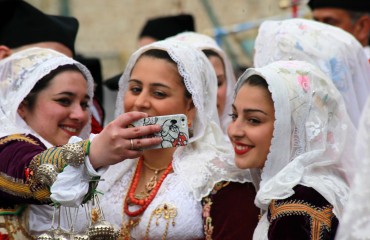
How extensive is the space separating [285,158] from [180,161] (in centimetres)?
63

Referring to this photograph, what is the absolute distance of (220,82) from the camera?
17.1 feet

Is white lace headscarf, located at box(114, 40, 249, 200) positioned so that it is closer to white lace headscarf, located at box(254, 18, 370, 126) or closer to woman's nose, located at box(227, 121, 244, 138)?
woman's nose, located at box(227, 121, 244, 138)

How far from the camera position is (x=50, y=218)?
4.06 metres

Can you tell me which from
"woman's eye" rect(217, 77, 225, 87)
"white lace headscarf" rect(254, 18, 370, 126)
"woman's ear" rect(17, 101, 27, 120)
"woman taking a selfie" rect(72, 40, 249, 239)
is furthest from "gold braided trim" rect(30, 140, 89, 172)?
"woman's eye" rect(217, 77, 225, 87)

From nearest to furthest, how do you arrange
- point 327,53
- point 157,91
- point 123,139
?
point 123,139 → point 157,91 → point 327,53

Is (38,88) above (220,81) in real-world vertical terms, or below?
above

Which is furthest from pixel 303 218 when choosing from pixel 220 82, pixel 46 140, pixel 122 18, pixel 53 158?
pixel 122 18

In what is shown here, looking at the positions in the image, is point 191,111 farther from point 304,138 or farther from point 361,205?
point 361,205

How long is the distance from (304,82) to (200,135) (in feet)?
2.16

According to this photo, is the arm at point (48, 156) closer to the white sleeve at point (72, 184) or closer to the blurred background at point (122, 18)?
the white sleeve at point (72, 184)

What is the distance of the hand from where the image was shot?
10.7 ft

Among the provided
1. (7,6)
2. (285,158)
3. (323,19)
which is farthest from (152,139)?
(323,19)

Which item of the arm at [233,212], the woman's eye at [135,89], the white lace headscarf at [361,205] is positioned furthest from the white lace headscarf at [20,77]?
the white lace headscarf at [361,205]

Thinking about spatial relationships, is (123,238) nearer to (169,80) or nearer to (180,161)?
(180,161)
